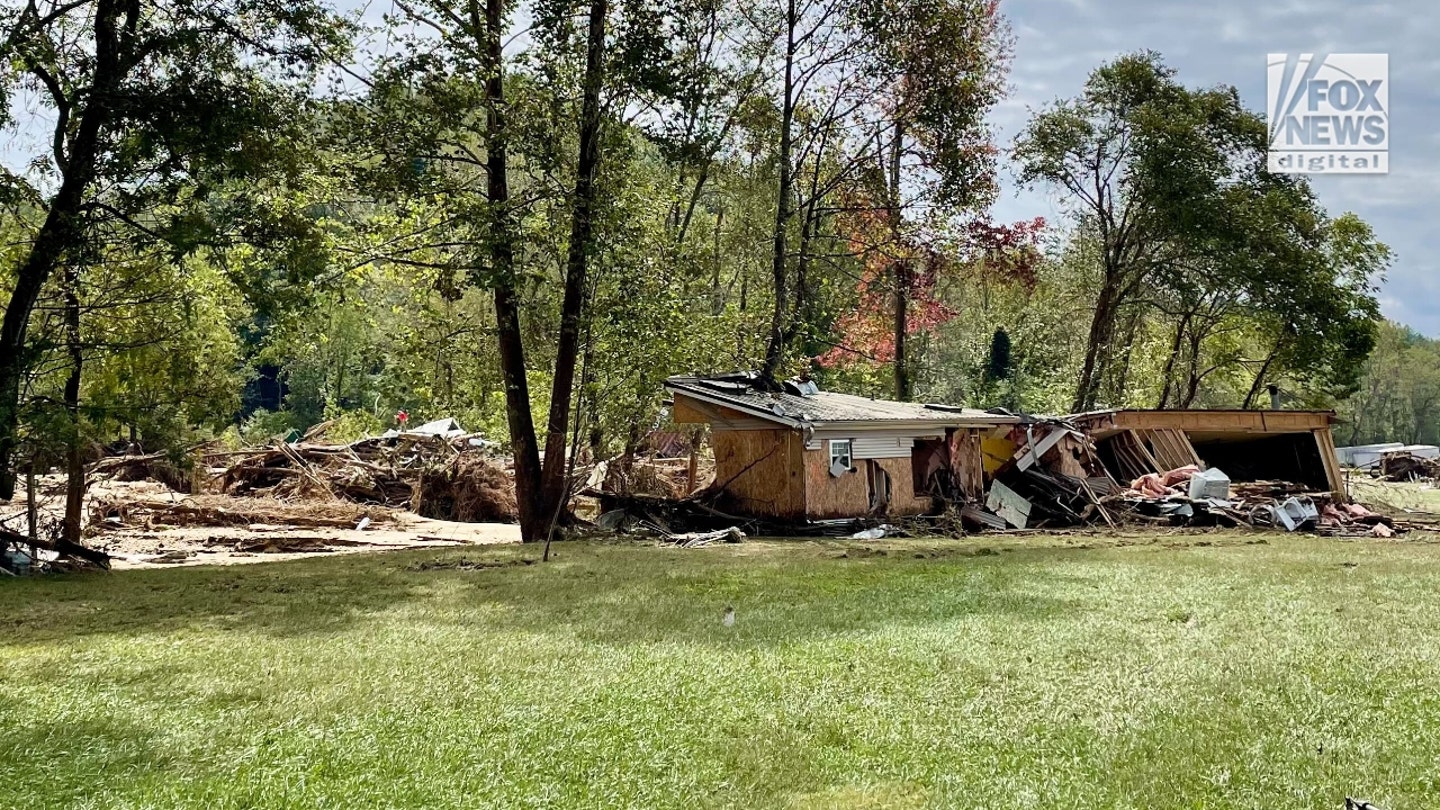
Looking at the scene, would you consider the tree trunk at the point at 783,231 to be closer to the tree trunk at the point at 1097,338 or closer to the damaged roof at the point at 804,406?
the damaged roof at the point at 804,406

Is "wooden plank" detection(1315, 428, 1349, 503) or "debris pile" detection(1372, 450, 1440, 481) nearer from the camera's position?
"wooden plank" detection(1315, 428, 1349, 503)

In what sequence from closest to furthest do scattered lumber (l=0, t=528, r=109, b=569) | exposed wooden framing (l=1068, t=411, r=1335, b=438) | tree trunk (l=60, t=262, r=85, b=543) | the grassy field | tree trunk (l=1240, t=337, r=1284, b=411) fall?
the grassy field < tree trunk (l=60, t=262, r=85, b=543) < scattered lumber (l=0, t=528, r=109, b=569) < exposed wooden framing (l=1068, t=411, r=1335, b=438) < tree trunk (l=1240, t=337, r=1284, b=411)

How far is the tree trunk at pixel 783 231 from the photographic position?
2088cm

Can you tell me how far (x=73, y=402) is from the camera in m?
11.7

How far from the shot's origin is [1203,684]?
532 centimetres

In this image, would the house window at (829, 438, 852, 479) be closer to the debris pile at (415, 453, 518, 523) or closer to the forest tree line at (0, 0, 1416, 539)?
the forest tree line at (0, 0, 1416, 539)

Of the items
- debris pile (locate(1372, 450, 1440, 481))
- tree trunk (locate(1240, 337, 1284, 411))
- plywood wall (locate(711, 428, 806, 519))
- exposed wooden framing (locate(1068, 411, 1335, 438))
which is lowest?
debris pile (locate(1372, 450, 1440, 481))

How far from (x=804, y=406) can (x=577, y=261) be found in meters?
5.50

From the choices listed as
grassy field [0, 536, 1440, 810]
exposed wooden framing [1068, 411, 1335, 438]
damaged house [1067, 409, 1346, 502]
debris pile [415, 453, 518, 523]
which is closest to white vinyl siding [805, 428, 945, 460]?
damaged house [1067, 409, 1346, 502]

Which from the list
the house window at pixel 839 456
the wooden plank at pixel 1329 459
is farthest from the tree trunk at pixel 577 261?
the wooden plank at pixel 1329 459

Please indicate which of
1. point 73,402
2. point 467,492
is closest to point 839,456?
point 467,492

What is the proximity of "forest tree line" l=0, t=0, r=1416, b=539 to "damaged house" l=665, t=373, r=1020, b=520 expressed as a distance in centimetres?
129

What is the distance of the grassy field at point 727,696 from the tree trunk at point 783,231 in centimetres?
1224

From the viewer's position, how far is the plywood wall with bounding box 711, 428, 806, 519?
17594 millimetres
